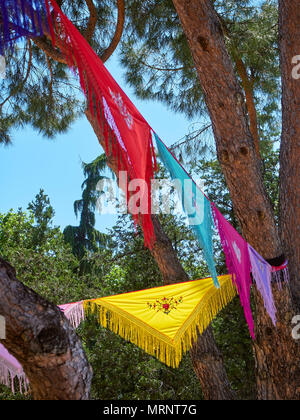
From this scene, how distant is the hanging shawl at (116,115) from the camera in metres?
1.87

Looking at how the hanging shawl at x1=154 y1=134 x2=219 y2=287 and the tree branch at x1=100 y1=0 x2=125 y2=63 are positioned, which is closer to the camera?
the hanging shawl at x1=154 y1=134 x2=219 y2=287

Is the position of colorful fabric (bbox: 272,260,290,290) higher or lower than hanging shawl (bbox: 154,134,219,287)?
lower

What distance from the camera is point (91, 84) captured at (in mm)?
1953

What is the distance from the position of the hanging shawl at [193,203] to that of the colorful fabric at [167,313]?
98cm

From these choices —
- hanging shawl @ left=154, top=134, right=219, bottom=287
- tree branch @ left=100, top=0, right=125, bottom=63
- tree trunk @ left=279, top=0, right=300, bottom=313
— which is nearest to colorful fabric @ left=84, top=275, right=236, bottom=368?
tree trunk @ left=279, top=0, right=300, bottom=313

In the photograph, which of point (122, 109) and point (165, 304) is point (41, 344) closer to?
point (122, 109)

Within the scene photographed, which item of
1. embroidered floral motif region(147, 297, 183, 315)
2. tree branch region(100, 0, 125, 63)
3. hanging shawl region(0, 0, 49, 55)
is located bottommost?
embroidered floral motif region(147, 297, 183, 315)

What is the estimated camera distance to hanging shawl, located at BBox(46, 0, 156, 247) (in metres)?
1.87

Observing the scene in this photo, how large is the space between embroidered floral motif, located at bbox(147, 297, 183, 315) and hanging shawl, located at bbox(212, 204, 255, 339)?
0.74 meters

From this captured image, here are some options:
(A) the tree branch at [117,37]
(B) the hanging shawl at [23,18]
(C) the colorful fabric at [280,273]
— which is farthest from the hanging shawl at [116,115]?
(A) the tree branch at [117,37]

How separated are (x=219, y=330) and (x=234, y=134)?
174 inches

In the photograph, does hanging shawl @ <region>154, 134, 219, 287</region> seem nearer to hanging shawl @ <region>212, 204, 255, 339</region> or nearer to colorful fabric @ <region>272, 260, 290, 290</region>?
hanging shawl @ <region>212, 204, 255, 339</region>

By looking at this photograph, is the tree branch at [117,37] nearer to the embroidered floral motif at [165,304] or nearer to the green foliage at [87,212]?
the embroidered floral motif at [165,304]

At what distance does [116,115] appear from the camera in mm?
2072
